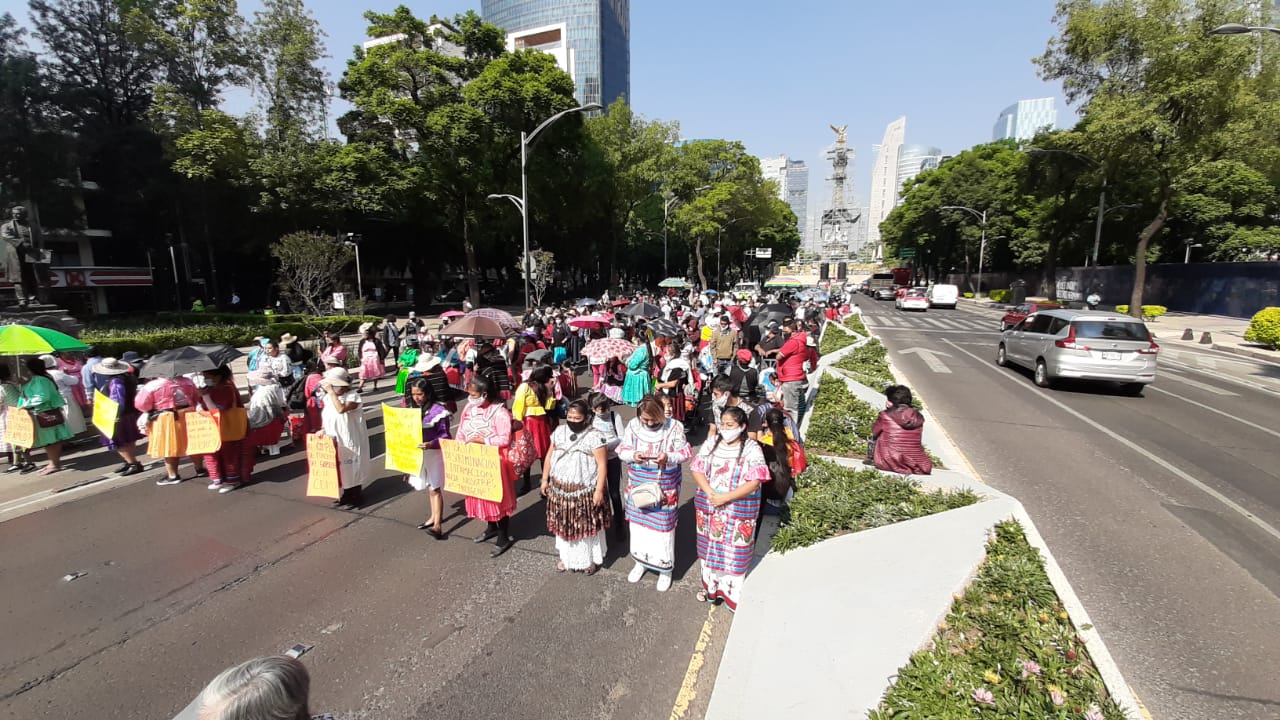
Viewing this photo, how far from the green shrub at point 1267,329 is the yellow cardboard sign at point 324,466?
2677cm

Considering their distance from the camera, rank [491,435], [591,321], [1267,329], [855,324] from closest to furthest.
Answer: [491,435], [591,321], [1267,329], [855,324]

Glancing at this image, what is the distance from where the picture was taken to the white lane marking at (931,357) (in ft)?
49.5

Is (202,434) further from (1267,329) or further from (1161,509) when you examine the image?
(1267,329)

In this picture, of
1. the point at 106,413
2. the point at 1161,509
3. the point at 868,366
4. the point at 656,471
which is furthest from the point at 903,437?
the point at 106,413

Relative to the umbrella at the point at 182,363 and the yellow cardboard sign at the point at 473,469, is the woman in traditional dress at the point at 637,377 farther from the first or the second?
the umbrella at the point at 182,363

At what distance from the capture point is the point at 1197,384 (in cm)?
1363

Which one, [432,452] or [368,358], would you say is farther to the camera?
[368,358]

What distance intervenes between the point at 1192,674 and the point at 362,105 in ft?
A: 125

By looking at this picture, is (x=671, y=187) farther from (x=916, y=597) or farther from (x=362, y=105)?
(x=916, y=597)

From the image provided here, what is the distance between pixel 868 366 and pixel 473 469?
997cm

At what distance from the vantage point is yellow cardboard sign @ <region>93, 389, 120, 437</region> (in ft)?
25.5

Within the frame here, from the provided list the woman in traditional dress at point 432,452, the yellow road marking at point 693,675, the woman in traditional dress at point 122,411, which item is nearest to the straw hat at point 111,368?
the woman in traditional dress at point 122,411

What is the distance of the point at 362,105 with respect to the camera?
3200 centimetres

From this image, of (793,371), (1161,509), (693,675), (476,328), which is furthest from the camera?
(476,328)
